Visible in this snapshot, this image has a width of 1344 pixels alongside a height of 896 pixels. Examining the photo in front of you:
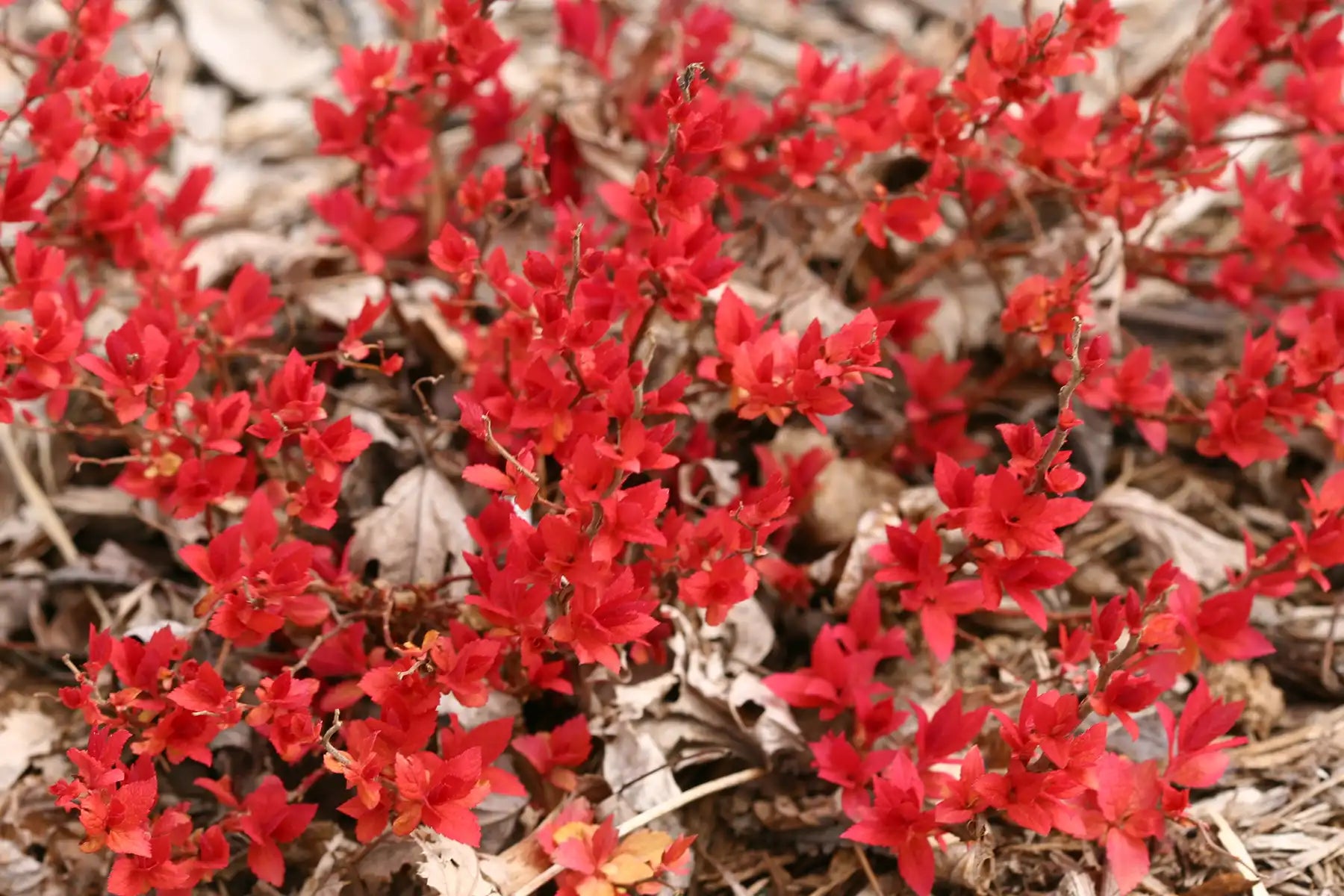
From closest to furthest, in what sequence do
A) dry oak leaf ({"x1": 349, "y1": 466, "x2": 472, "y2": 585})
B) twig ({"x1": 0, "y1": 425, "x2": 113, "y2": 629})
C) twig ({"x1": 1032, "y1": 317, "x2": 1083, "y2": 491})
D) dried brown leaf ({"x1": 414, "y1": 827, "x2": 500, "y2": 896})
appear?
twig ({"x1": 1032, "y1": 317, "x2": 1083, "y2": 491}) → dried brown leaf ({"x1": 414, "y1": 827, "x2": 500, "y2": 896}) → dry oak leaf ({"x1": 349, "y1": 466, "x2": 472, "y2": 585}) → twig ({"x1": 0, "y1": 425, "x2": 113, "y2": 629})

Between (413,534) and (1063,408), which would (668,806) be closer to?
(413,534)

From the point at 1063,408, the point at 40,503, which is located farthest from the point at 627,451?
the point at 40,503

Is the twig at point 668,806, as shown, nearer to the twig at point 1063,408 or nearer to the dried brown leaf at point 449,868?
the dried brown leaf at point 449,868

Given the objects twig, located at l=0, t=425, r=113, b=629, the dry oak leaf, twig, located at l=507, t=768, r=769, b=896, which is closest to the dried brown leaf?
twig, located at l=507, t=768, r=769, b=896

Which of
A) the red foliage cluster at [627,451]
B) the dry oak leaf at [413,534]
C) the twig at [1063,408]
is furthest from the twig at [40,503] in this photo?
the twig at [1063,408]

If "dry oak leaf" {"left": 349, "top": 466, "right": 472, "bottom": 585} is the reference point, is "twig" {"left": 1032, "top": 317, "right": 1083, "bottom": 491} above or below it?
above

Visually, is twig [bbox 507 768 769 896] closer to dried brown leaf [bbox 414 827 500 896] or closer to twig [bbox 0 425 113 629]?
dried brown leaf [bbox 414 827 500 896]
